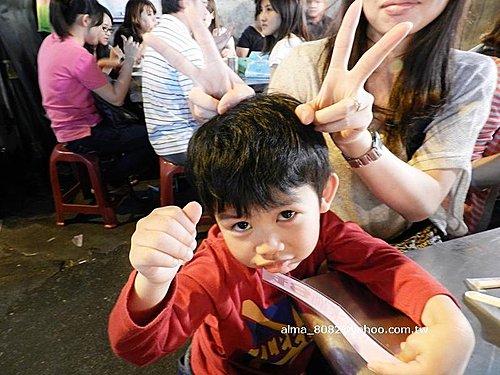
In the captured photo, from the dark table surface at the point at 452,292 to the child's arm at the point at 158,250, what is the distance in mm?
256

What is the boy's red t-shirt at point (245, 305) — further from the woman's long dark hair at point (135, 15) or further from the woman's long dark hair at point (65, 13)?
the woman's long dark hair at point (135, 15)

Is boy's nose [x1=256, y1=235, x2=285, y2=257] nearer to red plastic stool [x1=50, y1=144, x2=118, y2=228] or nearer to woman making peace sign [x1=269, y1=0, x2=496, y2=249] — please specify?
woman making peace sign [x1=269, y1=0, x2=496, y2=249]

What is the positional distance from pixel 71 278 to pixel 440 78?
192 centimetres

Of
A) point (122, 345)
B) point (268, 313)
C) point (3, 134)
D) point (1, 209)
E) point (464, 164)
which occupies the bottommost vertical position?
point (1, 209)

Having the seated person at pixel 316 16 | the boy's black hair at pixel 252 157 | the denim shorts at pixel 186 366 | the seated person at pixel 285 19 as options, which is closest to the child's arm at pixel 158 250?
the boy's black hair at pixel 252 157

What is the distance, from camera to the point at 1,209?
9.30ft

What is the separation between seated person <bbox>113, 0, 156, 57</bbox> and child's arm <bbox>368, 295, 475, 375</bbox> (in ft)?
10.1

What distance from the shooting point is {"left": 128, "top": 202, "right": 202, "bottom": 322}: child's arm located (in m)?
0.56

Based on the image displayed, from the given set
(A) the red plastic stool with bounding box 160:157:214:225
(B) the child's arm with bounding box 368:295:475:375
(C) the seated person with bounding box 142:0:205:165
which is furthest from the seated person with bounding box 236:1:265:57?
(B) the child's arm with bounding box 368:295:475:375

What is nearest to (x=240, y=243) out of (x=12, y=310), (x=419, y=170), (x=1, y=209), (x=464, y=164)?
(x=419, y=170)

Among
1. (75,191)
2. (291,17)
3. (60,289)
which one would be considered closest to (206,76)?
(60,289)

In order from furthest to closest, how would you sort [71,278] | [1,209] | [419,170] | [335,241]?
[1,209], [71,278], [419,170], [335,241]

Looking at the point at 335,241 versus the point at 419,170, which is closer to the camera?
the point at 335,241

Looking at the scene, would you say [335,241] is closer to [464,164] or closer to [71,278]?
[464,164]
